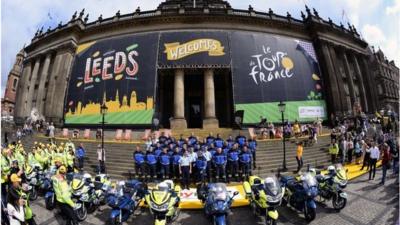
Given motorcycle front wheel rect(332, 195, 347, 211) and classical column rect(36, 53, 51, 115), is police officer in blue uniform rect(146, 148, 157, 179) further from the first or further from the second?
classical column rect(36, 53, 51, 115)

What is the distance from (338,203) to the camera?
873 centimetres

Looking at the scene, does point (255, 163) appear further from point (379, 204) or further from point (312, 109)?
point (312, 109)

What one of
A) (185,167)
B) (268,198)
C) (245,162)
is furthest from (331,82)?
(268,198)

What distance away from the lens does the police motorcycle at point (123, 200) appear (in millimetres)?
7449

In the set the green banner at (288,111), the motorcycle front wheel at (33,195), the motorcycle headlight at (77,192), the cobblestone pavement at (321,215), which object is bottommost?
the cobblestone pavement at (321,215)

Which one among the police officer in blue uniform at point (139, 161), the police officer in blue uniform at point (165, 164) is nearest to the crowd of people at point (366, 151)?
the police officer in blue uniform at point (165, 164)

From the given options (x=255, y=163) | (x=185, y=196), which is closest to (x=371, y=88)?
(x=255, y=163)

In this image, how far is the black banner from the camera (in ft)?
92.2

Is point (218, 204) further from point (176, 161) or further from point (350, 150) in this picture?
point (350, 150)

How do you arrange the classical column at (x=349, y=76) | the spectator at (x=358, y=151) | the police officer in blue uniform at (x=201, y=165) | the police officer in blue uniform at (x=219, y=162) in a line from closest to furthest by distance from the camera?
the police officer in blue uniform at (x=201, y=165)
the police officer in blue uniform at (x=219, y=162)
the spectator at (x=358, y=151)
the classical column at (x=349, y=76)

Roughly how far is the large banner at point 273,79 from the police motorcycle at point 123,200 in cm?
2020

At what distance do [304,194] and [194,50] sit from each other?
23066 mm

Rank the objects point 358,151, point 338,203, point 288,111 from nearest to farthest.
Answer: point 338,203 < point 358,151 < point 288,111

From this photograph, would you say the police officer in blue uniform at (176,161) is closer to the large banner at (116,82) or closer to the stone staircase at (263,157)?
the stone staircase at (263,157)
